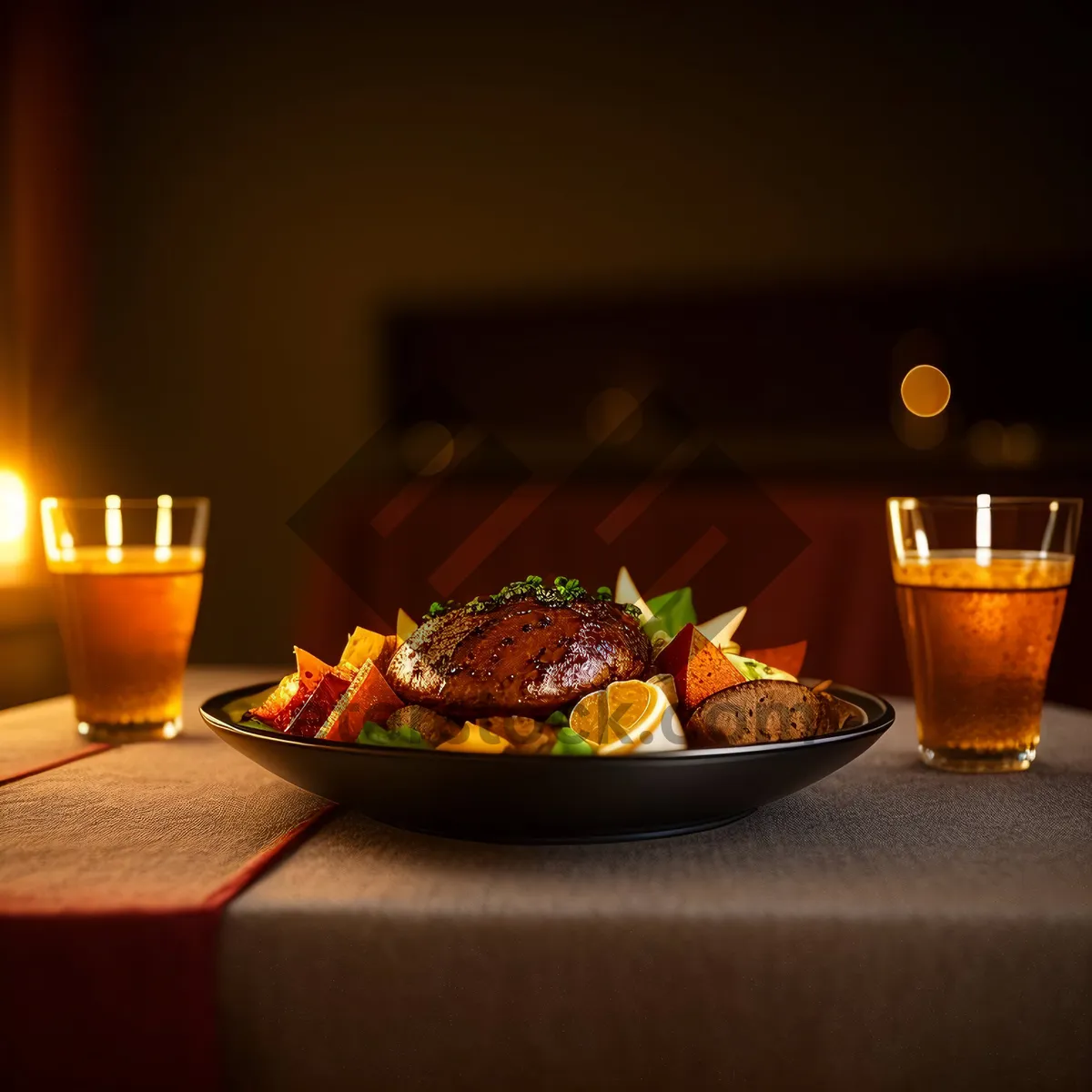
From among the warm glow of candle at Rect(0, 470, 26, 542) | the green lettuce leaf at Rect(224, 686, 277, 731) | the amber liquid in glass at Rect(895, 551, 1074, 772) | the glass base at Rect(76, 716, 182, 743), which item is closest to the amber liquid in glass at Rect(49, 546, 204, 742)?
the glass base at Rect(76, 716, 182, 743)

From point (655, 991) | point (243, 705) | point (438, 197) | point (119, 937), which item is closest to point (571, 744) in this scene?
point (655, 991)

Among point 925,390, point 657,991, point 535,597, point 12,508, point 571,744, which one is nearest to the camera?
point 657,991

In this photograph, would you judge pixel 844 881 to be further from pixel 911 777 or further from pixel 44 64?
pixel 44 64

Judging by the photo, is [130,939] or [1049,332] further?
[1049,332]

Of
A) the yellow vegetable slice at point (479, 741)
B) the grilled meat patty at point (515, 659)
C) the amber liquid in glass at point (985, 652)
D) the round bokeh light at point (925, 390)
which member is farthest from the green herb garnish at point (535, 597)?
the round bokeh light at point (925, 390)

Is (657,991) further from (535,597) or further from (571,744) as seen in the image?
Answer: (535,597)

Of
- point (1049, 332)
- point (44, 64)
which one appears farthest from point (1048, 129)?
point (44, 64)

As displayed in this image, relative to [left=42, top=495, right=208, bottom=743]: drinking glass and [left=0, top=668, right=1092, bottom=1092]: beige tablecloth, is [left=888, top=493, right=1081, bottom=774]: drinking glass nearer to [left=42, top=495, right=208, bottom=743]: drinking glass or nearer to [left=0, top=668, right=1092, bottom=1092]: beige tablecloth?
[left=0, top=668, right=1092, bottom=1092]: beige tablecloth
